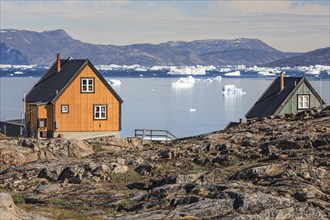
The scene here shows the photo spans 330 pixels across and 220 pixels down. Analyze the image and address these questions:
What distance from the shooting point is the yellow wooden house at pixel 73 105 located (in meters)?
64.4

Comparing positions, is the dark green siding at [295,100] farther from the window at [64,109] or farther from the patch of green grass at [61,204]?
the patch of green grass at [61,204]

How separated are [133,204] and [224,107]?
16522 centimetres

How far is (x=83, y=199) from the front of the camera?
23984 millimetres

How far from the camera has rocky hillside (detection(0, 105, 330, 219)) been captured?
2091 centimetres

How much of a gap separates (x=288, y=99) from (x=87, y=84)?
17.5 metres

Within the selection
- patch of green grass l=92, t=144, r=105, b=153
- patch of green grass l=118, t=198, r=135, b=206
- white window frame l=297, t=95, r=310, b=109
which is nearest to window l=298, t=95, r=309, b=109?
white window frame l=297, t=95, r=310, b=109

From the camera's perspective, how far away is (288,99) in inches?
2515

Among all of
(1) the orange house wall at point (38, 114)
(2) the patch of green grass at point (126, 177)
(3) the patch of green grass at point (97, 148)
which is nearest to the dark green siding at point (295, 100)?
(1) the orange house wall at point (38, 114)

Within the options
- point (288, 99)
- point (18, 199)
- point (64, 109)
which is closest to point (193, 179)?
point (18, 199)

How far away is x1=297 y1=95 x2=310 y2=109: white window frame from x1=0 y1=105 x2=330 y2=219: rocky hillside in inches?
1132

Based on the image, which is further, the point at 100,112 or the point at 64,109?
the point at 100,112

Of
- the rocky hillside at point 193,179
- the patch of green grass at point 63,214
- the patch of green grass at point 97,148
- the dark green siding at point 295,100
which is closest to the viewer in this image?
the patch of green grass at point 63,214

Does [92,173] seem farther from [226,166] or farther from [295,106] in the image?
[295,106]

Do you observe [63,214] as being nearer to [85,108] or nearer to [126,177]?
[126,177]
